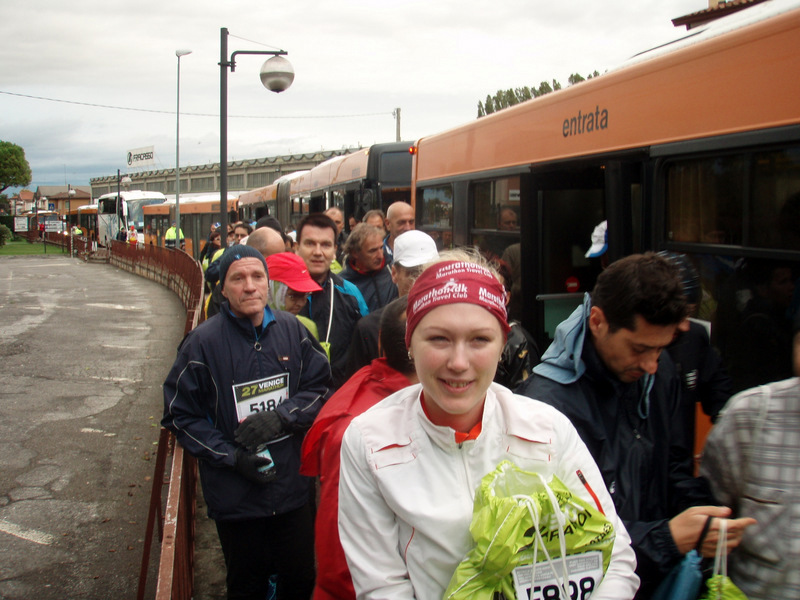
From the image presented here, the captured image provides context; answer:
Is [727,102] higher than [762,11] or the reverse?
the reverse

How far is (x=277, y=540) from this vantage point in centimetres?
361

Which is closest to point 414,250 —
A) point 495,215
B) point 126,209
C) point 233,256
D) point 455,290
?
point 233,256

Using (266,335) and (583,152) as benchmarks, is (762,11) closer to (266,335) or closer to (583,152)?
(583,152)

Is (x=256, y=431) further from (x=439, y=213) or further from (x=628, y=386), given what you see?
(x=439, y=213)

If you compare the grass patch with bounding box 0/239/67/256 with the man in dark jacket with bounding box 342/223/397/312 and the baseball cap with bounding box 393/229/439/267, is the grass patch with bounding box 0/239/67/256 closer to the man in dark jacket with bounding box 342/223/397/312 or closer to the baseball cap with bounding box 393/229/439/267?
the man in dark jacket with bounding box 342/223/397/312

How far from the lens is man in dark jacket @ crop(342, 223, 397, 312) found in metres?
5.17

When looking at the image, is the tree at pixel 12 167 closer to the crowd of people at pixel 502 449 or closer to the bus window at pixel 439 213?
the bus window at pixel 439 213

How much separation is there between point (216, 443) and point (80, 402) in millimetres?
6516

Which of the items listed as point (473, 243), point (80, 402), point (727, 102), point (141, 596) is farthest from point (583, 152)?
point (80, 402)

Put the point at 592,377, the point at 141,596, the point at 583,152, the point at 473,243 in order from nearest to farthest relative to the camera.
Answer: the point at 592,377 < the point at 141,596 < the point at 583,152 < the point at 473,243

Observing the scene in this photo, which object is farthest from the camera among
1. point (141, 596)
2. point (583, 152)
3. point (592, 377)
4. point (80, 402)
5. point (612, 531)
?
point (80, 402)

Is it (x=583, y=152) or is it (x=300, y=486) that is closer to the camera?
(x=300, y=486)

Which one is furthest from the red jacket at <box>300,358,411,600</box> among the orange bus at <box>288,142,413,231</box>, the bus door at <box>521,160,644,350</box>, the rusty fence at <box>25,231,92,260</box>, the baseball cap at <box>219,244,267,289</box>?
the rusty fence at <box>25,231,92,260</box>

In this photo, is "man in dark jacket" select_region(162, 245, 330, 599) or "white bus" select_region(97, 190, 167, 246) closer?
"man in dark jacket" select_region(162, 245, 330, 599)
